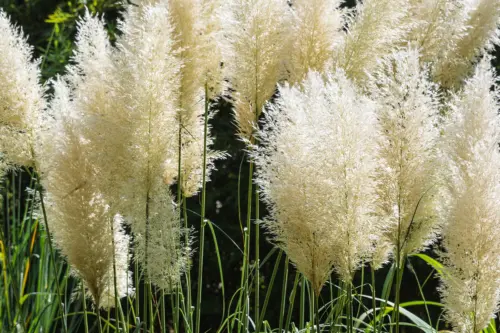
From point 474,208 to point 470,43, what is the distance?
4.13ft

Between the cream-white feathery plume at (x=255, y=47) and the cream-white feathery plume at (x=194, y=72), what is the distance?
0.08m

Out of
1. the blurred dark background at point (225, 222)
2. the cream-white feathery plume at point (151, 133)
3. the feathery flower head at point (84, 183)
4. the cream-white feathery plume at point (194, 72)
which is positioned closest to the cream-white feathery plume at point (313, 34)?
the cream-white feathery plume at point (194, 72)

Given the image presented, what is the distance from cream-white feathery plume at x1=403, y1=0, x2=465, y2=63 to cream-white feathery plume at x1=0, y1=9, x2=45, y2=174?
4.94 feet

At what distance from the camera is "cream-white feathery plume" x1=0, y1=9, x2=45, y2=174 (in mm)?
3006

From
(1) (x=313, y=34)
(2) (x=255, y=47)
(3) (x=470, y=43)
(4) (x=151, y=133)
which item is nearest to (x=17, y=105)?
(4) (x=151, y=133)

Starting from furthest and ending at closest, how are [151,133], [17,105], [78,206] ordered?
[17,105]
[78,206]
[151,133]

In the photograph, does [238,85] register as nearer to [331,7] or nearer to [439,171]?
[331,7]

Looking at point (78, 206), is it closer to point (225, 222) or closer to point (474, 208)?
point (474, 208)

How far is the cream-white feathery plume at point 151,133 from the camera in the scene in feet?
8.95

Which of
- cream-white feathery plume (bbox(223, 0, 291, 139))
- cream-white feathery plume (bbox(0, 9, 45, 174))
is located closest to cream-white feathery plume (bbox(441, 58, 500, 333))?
cream-white feathery plume (bbox(223, 0, 291, 139))

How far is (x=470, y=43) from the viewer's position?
349 cm

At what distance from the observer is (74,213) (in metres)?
2.88

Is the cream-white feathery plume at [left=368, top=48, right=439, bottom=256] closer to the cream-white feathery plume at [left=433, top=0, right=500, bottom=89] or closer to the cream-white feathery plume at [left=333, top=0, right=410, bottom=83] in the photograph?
the cream-white feathery plume at [left=333, top=0, right=410, bottom=83]

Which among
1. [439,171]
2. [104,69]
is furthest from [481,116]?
[104,69]
